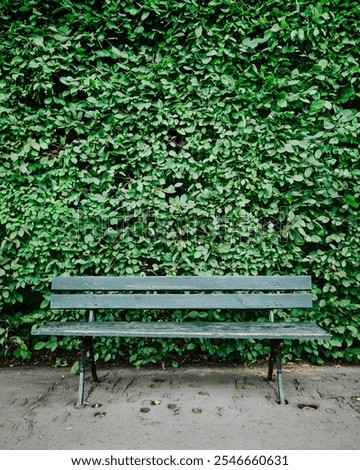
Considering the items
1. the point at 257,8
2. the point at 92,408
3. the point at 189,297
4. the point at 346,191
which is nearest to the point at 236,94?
the point at 257,8

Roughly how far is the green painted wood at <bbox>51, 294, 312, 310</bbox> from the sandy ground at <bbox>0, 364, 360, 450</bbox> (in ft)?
2.13

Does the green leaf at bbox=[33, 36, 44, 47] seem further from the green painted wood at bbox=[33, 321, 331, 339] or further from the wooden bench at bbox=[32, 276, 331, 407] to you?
the green painted wood at bbox=[33, 321, 331, 339]

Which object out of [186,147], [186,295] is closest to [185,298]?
[186,295]

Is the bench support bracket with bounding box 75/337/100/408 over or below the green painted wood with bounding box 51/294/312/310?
below

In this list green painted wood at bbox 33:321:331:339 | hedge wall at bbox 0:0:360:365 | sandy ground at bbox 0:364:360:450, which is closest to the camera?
sandy ground at bbox 0:364:360:450

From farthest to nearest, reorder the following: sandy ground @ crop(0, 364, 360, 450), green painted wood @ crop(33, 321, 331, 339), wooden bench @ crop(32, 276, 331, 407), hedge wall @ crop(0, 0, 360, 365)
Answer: hedge wall @ crop(0, 0, 360, 365) < wooden bench @ crop(32, 276, 331, 407) < green painted wood @ crop(33, 321, 331, 339) < sandy ground @ crop(0, 364, 360, 450)

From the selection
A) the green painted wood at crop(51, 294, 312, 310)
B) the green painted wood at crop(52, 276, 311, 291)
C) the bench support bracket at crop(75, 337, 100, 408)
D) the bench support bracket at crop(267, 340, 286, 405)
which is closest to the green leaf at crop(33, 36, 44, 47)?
the green painted wood at crop(52, 276, 311, 291)

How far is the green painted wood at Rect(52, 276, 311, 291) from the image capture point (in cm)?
338

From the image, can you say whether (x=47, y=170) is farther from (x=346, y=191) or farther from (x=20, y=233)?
(x=346, y=191)

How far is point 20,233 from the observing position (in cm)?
368

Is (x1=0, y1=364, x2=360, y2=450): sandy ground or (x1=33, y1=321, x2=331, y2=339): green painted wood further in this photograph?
(x1=33, y1=321, x2=331, y2=339): green painted wood

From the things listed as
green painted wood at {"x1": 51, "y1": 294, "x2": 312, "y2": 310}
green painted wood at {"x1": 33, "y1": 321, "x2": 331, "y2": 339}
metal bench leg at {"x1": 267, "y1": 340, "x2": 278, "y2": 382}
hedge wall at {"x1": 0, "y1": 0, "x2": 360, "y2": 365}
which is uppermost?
hedge wall at {"x1": 0, "y1": 0, "x2": 360, "y2": 365}

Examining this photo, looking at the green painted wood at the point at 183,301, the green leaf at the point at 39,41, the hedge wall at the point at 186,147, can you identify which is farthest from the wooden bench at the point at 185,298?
the green leaf at the point at 39,41

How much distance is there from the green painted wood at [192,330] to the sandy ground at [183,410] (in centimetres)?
52
